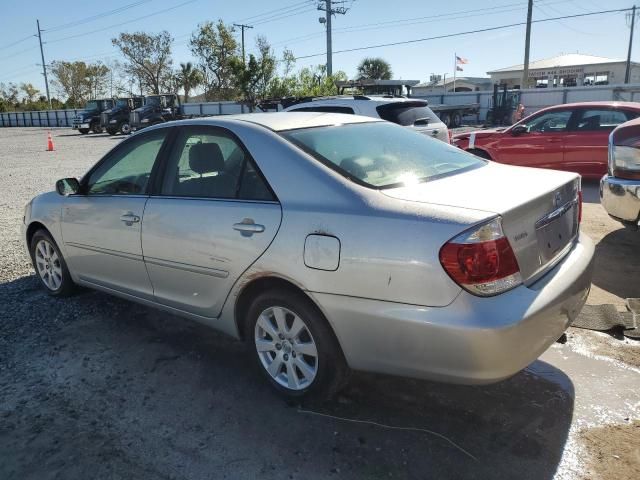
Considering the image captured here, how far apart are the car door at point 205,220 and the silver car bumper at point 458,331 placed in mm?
605

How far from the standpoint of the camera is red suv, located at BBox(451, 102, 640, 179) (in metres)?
8.96

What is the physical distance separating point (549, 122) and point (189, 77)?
49.9 meters

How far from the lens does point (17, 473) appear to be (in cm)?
257

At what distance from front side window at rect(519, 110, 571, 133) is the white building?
52174 mm

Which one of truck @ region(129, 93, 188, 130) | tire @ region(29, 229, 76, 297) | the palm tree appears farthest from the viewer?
the palm tree

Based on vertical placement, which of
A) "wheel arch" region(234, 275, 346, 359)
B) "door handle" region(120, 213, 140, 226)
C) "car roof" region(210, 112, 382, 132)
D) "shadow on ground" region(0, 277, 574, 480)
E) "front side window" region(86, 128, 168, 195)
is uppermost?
"car roof" region(210, 112, 382, 132)

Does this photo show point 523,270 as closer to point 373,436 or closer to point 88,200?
point 373,436

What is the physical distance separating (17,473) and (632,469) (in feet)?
9.55

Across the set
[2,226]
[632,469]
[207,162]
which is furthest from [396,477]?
[2,226]

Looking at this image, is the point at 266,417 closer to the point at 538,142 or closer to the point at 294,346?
the point at 294,346

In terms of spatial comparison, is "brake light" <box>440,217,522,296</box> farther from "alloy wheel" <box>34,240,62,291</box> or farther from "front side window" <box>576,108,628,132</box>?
"front side window" <box>576,108,628,132</box>

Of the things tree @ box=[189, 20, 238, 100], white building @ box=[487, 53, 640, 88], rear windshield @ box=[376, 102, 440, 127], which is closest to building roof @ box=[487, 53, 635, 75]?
white building @ box=[487, 53, 640, 88]

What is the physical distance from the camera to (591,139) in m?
8.98

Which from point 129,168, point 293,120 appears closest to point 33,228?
point 129,168
